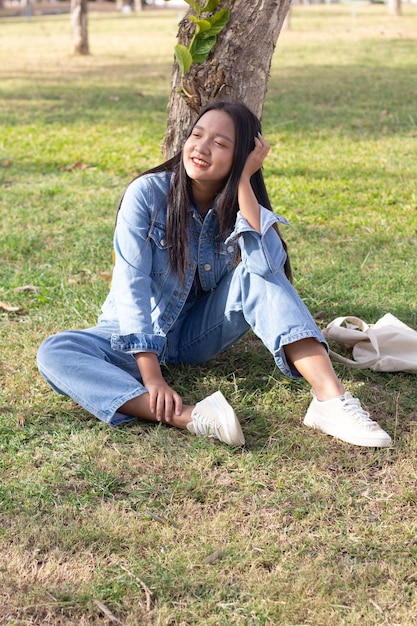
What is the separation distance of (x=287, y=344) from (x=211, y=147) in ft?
2.55

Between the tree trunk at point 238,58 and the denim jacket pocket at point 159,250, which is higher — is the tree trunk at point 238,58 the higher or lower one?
the higher one

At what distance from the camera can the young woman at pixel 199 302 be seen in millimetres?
2900

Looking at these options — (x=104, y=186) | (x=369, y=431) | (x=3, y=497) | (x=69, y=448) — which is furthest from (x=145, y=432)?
(x=104, y=186)

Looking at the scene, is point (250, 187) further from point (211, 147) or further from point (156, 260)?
point (156, 260)

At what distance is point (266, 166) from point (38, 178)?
1.79 meters

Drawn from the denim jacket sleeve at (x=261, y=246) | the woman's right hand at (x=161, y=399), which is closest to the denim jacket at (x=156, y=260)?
the denim jacket sleeve at (x=261, y=246)

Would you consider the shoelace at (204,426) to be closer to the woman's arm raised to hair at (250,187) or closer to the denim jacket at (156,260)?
the denim jacket at (156,260)

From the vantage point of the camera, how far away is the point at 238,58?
11.7 feet

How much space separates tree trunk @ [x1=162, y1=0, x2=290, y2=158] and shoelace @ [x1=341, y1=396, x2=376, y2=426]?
1.50 metres

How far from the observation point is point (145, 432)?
2.93 metres

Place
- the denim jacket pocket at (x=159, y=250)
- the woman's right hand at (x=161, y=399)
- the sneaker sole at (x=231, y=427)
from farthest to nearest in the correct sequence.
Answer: the denim jacket pocket at (x=159, y=250), the woman's right hand at (x=161, y=399), the sneaker sole at (x=231, y=427)

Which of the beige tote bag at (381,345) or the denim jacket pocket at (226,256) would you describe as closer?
the denim jacket pocket at (226,256)

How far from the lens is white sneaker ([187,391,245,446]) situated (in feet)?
9.05

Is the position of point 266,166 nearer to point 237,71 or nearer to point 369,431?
point 237,71
